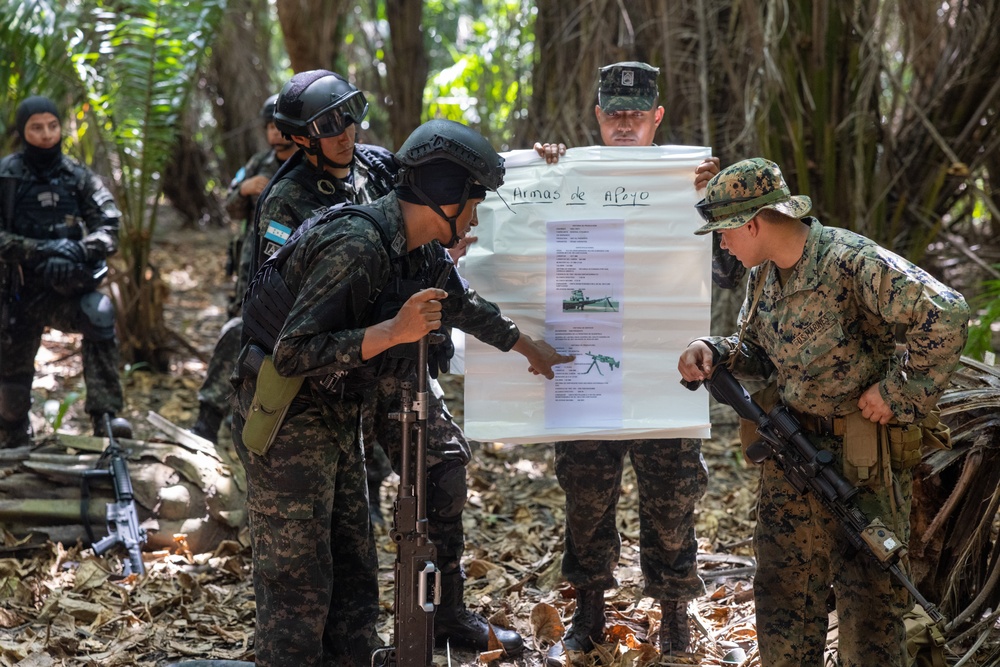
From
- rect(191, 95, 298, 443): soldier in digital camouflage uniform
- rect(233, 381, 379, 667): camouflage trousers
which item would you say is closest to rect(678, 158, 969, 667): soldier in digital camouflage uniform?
rect(233, 381, 379, 667): camouflage trousers

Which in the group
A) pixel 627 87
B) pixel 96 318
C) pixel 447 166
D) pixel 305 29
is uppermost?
pixel 305 29

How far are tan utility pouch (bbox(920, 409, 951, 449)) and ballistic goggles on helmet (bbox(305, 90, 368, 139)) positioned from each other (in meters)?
2.43

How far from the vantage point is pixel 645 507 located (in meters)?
4.09

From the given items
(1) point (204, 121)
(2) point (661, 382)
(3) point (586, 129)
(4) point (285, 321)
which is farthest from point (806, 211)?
Result: (1) point (204, 121)

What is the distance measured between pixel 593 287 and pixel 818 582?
1.42 metres

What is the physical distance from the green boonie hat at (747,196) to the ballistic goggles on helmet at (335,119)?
156cm

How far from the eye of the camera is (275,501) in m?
3.40

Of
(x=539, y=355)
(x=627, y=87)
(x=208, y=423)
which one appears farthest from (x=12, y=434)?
(x=627, y=87)

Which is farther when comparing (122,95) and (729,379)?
(122,95)

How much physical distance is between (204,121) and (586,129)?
852cm

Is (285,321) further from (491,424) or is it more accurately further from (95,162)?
(95,162)

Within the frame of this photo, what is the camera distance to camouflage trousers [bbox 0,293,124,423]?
6.57 meters

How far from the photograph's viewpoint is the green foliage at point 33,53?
764cm

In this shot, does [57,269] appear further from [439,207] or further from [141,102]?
[439,207]
